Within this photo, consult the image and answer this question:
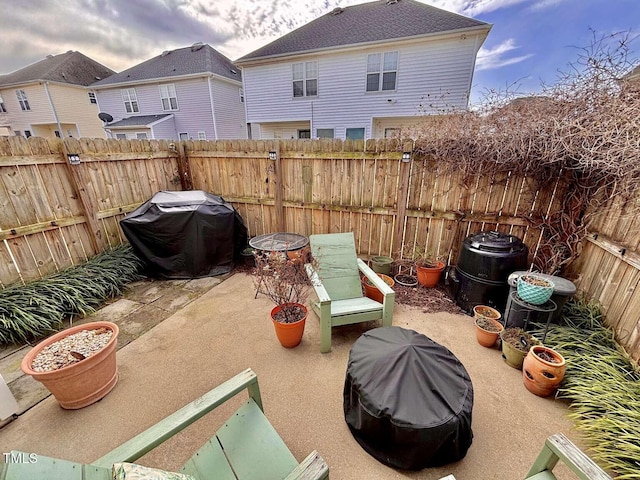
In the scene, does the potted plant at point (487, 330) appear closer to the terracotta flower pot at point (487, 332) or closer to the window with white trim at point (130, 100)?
the terracotta flower pot at point (487, 332)

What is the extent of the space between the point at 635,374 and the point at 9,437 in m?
4.90

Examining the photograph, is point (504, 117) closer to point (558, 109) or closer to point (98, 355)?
point (558, 109)

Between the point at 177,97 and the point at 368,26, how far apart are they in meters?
9.94

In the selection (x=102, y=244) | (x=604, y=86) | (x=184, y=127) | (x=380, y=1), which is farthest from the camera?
(x=184, y=127)

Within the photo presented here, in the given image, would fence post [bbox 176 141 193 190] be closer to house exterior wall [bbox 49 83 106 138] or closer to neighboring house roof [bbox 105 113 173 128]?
neighboring house roof [bbox 105 113 173 128]

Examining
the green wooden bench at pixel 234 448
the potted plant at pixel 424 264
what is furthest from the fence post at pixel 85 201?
the potted plant at pixel 424 264

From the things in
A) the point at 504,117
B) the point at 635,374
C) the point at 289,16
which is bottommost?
the point at 635,374

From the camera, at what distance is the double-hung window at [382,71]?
8944mm

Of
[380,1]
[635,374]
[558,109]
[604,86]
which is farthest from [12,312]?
[380,1]

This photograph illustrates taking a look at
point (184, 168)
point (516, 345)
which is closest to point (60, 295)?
point (184, 168)

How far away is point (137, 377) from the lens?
2.47m

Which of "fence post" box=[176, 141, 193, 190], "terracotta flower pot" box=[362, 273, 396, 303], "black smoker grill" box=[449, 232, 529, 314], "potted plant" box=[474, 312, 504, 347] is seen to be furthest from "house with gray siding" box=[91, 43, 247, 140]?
→ "potted plant" box=[474, 312, 504, 347]

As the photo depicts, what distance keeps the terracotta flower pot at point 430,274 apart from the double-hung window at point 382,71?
790 centimetres

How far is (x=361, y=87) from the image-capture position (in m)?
9.48
